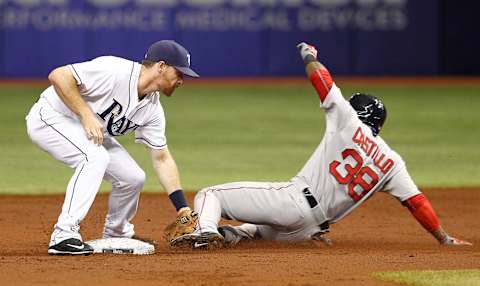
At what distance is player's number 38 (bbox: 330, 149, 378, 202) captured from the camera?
7.18 meters

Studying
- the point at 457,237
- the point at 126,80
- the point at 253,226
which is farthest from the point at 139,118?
the point at 457,237

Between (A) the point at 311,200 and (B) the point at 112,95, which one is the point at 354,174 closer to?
(A) the point at 311,200

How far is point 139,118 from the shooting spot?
7176 mm

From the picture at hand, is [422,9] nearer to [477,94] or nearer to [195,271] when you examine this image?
[477,94]

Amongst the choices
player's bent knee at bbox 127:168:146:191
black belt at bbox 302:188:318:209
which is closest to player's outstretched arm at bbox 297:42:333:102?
black belt at bbox 302:188:318:209

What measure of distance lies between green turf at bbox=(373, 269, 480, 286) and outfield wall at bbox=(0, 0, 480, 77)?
1650 centimetres

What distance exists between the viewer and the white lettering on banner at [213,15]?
2194cm

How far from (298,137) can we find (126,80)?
8.26m

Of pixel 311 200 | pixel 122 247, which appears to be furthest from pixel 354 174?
pixel 122 247

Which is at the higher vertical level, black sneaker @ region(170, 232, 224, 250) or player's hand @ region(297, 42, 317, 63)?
player's hand @ region(297, 42, 317, 63)

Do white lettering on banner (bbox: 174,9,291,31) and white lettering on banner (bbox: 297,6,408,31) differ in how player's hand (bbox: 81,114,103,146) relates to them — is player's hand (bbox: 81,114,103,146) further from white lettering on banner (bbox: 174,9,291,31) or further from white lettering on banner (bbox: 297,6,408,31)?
white lettering on banner (bbox: 297,6,408,31)

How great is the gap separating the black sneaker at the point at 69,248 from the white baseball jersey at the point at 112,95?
0.83 m

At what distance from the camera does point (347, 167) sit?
283 inches

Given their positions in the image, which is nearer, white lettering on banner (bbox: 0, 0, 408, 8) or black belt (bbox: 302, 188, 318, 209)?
black belt (bbox: 302, 188, 318, 209)
